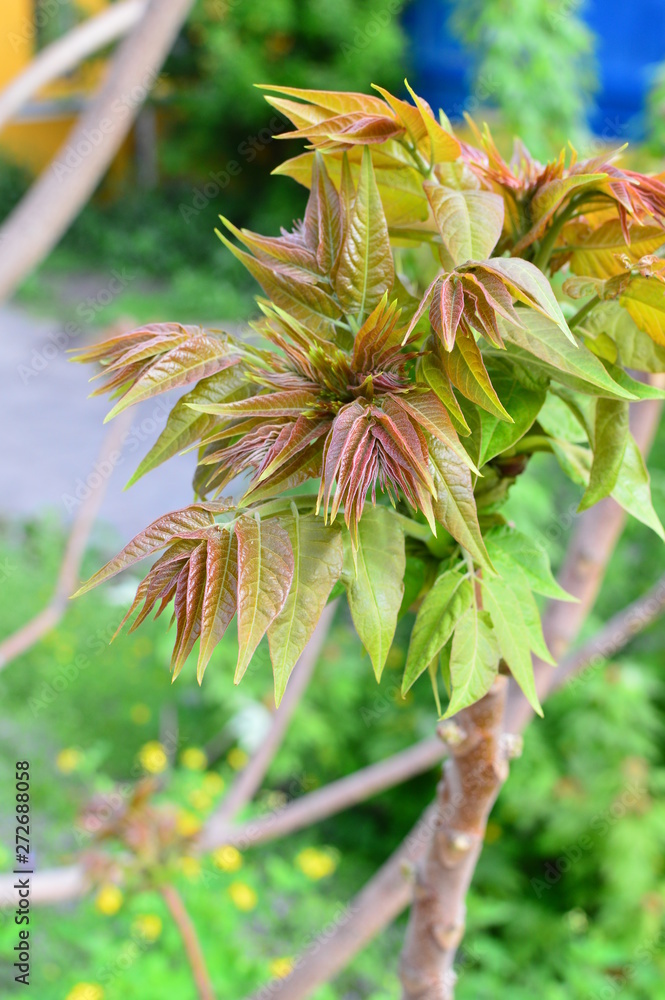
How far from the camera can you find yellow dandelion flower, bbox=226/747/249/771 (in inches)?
124

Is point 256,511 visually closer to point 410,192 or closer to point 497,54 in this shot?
point 410,192

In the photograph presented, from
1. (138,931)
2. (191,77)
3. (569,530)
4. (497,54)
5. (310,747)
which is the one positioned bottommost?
(138,931)

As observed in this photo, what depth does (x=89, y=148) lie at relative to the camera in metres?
1.63

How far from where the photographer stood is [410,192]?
A: 62cm

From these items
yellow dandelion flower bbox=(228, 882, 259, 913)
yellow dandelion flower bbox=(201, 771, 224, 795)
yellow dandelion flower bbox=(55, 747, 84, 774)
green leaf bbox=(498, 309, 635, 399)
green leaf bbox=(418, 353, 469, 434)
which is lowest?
yellow dandelion flower bbox=(228, 882, 259, 913)

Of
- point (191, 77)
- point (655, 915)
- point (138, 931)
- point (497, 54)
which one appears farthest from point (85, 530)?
point (191, 77)

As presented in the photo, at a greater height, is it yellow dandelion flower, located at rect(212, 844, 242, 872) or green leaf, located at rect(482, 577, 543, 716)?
green leaf, located at rect(482, 577, 543, 716)

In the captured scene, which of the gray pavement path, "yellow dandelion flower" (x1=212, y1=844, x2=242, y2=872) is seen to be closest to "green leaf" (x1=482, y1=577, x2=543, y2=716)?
"yellow dandelion flower" (x1=212, y1=844, x2=242, y2=872)

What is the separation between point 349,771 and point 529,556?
287cm

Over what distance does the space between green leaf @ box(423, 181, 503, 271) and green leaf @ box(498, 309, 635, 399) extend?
0.05 meters

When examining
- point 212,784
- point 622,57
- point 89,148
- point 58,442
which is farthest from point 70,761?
point 622,57

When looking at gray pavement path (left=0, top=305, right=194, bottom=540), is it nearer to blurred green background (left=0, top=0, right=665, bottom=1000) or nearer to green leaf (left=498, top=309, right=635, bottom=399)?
blurred green background (left=0, top=0, right=665, bottom=1000)

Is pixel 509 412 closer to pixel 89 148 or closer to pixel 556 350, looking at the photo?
pixel 556 350

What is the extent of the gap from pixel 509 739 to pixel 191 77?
9.60 m
